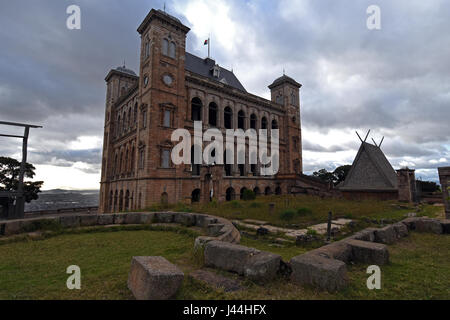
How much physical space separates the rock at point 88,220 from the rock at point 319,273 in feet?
23.8

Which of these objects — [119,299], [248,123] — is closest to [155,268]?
[119,299]

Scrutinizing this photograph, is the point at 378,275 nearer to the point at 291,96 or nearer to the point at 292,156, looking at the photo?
the point at 292,156

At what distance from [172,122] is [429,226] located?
19.8 metres

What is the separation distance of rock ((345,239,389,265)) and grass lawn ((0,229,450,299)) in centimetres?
15

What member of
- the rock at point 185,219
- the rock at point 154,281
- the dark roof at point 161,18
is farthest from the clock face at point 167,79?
the rock at point 154,281

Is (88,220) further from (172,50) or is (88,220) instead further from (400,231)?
(172,50)

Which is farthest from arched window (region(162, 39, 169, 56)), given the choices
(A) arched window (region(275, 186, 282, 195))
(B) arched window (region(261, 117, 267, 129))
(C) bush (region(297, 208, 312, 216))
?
(A) arched window (region(275, 186, 282, 195))

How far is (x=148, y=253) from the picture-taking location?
4.80 metres

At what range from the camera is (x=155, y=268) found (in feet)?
8.90

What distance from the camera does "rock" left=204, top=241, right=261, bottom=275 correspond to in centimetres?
353

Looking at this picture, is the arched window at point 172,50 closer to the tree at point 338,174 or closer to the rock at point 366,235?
the rock at point 366,235

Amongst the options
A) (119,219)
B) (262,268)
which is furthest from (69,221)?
(262,268)

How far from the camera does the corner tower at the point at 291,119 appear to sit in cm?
3530
